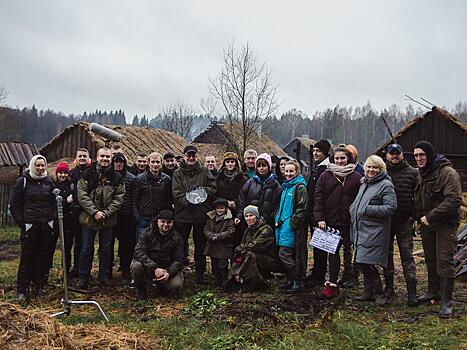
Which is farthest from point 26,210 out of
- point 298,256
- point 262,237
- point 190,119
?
point 190,119

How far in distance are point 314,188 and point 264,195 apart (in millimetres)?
722

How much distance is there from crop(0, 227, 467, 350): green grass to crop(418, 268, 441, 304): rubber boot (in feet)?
0.60

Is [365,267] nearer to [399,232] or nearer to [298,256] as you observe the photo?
[399,232]

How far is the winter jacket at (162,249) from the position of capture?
19.5ft

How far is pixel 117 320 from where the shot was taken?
4902 mm

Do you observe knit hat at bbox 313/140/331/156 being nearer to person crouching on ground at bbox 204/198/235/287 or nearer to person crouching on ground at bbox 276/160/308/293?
person crouching on ground at bbox 276/160/308/293

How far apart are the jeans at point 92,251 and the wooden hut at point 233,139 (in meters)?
11.2

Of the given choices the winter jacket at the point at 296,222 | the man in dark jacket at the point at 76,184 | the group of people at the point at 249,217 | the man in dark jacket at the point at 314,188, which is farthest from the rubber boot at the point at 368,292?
the man in dark jacket at the point at 76,184

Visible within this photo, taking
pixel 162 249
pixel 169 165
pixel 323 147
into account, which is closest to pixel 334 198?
pixel 323 147

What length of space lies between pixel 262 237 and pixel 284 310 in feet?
4.29

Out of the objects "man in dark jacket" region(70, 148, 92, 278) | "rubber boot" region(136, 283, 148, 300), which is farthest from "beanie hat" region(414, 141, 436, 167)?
"man in dark jacket" region(70, 148, 92, 278)

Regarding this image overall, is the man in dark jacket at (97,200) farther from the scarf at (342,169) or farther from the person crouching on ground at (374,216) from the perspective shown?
the person crouching on ground at (374,216)

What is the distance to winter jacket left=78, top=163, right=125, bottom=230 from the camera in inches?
248

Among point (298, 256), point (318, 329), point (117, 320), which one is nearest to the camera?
point (318, 329)
